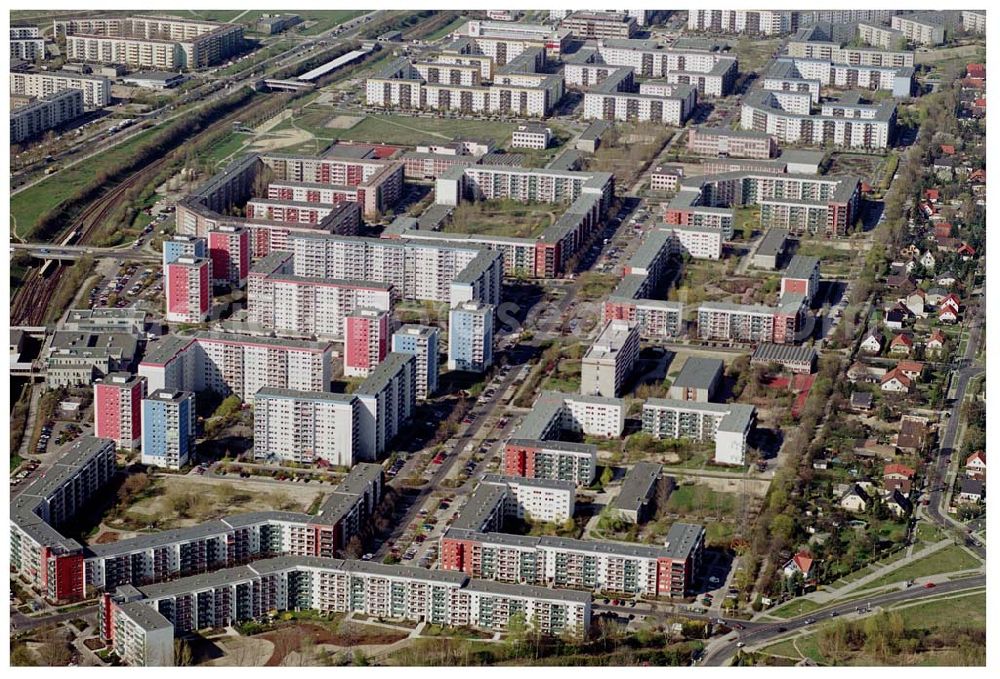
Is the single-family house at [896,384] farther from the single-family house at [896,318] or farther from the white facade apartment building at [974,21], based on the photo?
the white facade apartment building at [974,21]

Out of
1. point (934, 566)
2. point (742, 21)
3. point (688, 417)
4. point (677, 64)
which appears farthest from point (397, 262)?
point (742, 21)

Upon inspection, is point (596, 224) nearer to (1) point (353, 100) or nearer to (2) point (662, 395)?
(2) point (662, 395)

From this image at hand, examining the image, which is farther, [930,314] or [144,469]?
[930,314]

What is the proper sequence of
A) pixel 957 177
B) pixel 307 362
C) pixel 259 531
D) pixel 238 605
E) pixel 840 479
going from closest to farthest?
pixel 238 605
pixel 259 531
pixel 840 479
pixel 307 362
pixel 957 177

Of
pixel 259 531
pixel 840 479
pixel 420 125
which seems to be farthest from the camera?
pixel 420 125

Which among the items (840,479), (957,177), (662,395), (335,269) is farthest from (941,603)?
(957,177)

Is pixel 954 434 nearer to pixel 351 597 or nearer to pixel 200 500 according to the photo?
pixel 351 597

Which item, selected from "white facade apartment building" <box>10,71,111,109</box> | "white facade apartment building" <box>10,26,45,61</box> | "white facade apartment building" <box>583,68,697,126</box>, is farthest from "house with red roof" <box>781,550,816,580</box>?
"white facade apartment building" <box>10,26,45,61</box>

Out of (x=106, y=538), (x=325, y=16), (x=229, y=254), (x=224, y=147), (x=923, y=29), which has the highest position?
(x=923, y=29)
